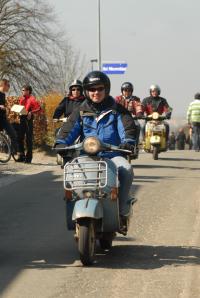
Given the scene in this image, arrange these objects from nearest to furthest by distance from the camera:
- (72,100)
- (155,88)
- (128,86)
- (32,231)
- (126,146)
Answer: (126,146), (32,231), (72,100), (128,86), (155,88)

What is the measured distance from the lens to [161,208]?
11.2 meters

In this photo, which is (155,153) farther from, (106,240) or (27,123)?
(106,240)

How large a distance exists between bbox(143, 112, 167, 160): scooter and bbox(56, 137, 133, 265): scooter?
12097mm

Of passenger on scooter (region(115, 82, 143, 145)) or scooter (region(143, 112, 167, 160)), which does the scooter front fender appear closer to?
passenger on scooter (region(115, 82, 143, 145))

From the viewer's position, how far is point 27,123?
19.1 m

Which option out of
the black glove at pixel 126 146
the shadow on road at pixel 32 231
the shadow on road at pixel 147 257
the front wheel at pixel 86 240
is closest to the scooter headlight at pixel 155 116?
the shadow on road at pixel 32 231

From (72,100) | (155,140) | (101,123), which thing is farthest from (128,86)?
(101,123)

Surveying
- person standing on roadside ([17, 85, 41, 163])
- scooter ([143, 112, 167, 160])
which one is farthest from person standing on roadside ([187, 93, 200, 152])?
person standing on roadside ([17, 85, 41, 163])

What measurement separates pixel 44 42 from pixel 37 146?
21371mm

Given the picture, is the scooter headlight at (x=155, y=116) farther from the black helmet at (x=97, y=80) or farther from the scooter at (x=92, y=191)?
the scooter at (x=92, y=191)

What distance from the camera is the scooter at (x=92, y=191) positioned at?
737 cm

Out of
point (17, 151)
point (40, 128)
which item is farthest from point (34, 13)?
point (17, 151)

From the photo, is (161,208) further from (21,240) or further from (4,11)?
(4,11)

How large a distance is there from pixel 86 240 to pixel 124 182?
2.59 ft
